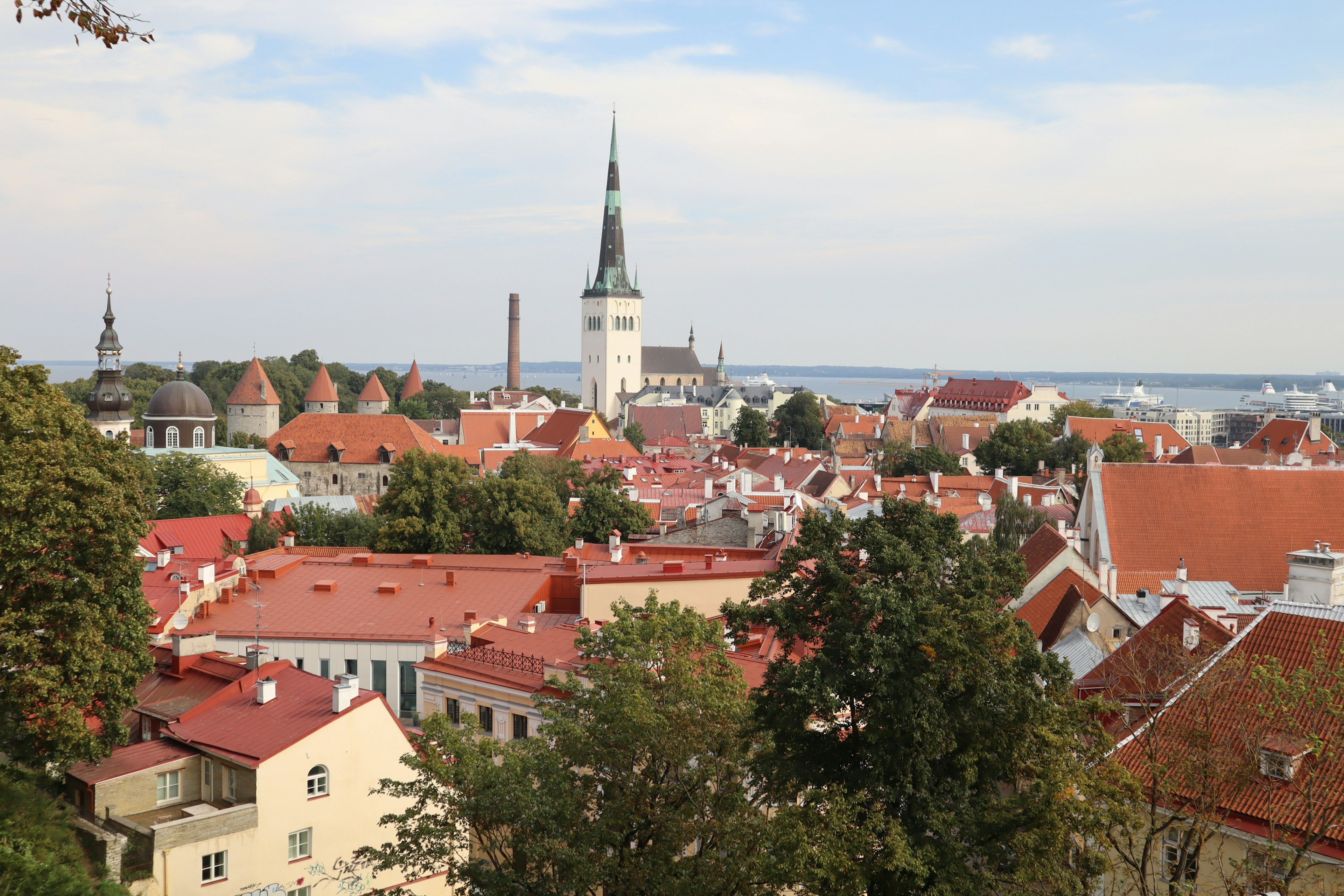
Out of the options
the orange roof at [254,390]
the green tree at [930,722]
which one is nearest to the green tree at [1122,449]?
the green tree at [930,722]

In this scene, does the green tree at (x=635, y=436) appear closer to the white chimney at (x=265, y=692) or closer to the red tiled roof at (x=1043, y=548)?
the red tiled roof at (x=1043, y=548)

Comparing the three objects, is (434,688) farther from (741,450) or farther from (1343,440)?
(1343,440)

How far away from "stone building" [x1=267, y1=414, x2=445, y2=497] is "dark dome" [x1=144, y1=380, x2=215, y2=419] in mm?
6778

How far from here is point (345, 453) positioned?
258ft

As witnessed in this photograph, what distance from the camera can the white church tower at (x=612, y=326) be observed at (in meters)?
158

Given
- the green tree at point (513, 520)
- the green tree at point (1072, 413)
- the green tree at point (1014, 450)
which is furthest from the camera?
the green tree at point (1072, 413)

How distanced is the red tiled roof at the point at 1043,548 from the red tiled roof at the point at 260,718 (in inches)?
691

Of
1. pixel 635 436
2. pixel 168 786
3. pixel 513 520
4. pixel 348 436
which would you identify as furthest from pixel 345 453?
pixel 168 786

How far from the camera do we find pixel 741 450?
9538 cm

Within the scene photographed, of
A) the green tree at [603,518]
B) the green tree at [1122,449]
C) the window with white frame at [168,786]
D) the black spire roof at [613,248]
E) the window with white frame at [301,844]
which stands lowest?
the window with white frame at [301,844]

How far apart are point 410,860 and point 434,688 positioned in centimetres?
1011

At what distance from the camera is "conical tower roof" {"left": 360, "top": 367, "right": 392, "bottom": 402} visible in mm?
111375

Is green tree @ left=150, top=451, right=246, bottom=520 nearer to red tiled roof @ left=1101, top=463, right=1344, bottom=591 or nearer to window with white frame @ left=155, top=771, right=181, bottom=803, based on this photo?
window with white frame @ left=155, top=771, right=181, bottom=803

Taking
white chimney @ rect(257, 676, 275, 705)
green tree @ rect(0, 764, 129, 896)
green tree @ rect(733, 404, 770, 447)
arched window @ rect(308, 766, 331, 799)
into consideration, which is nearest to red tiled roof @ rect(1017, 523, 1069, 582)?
arched window @ rect(308, 766, 331, 799)
